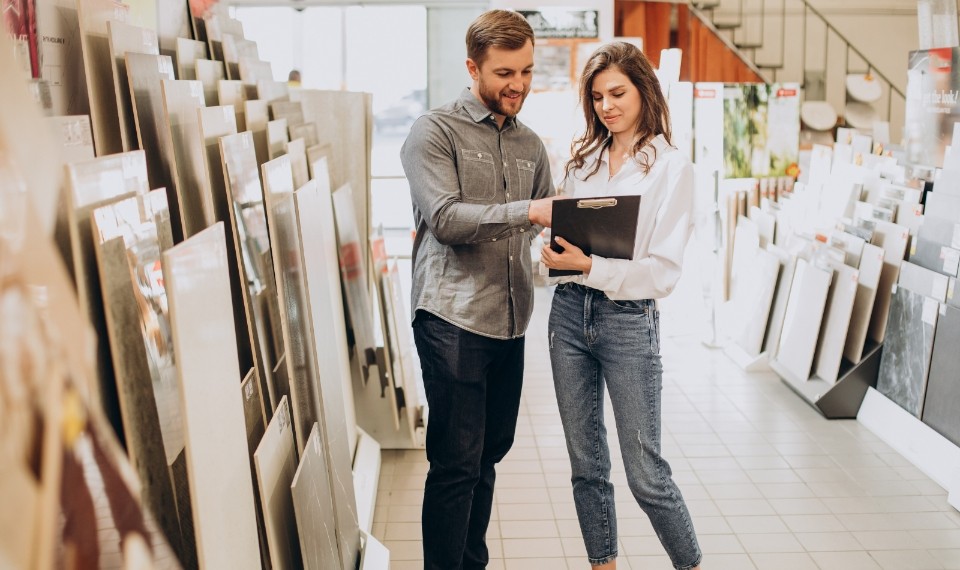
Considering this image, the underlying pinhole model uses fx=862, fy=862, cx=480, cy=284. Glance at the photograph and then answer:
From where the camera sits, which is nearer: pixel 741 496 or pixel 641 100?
pixel 641 100

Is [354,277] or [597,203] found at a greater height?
[597,203]

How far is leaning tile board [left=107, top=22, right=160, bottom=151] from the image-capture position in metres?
1.85

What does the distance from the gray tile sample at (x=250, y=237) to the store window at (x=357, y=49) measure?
8436 millimetres

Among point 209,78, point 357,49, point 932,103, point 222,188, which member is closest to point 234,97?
point 209,78

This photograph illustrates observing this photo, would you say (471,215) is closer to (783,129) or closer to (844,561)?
(844,561)

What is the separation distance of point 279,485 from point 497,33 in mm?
1266

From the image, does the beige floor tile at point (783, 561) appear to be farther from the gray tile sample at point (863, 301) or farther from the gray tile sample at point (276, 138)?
the gray tile sample at point (276, 138)

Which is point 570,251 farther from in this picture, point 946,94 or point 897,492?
point 946,94

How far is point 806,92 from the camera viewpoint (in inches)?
411

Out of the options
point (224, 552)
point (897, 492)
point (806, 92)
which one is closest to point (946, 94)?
point (897, 492)

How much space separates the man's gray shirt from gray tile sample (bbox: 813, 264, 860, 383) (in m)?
2.62

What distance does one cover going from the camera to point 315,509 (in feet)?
6.82

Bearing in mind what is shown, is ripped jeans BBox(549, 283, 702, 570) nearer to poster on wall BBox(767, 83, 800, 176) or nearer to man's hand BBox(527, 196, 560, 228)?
man's hand BBox(527, 196, 560, 228)

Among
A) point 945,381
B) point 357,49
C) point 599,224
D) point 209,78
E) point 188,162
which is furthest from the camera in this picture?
point 357,49
